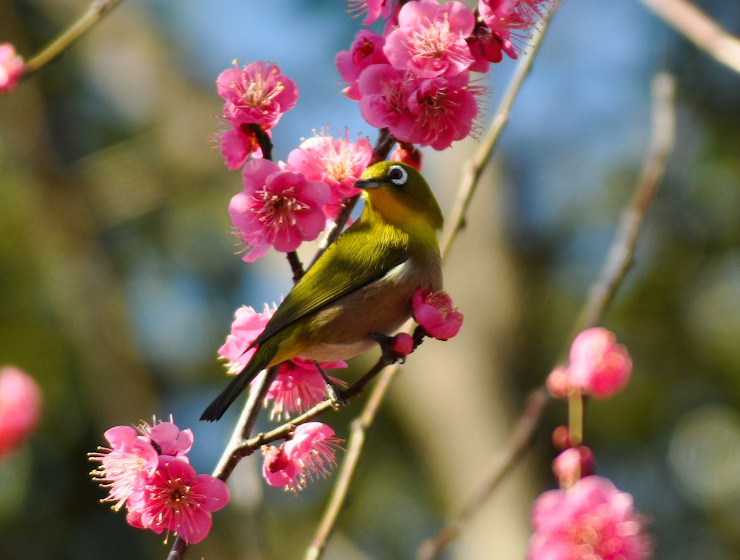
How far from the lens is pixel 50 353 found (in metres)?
8.04

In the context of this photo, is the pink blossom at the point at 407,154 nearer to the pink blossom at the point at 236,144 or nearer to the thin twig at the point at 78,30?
the pink blossom at the point at 236,144

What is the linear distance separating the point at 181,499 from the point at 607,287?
3.31 feet

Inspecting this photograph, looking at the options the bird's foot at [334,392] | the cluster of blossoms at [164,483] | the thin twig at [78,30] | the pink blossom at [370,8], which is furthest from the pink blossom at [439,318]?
the thin twig at [78,30]

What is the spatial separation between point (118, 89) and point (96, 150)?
940mm

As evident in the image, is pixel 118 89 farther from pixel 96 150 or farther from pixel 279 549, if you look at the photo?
pixel 279 549

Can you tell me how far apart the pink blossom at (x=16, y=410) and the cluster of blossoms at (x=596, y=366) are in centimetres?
157

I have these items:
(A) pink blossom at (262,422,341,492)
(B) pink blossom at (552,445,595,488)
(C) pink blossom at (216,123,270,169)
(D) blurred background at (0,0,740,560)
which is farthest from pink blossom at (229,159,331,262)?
(D) blurred background at (0,0,740,560)

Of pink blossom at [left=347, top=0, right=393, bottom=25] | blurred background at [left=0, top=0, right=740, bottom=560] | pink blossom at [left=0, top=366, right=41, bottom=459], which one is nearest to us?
pink blossom at [left=347, top=0, right=393, bottom=25]

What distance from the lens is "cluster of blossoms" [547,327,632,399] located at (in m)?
1.84

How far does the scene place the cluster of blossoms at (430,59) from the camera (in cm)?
130

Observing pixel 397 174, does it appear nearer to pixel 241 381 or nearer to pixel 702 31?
pixel 241 381

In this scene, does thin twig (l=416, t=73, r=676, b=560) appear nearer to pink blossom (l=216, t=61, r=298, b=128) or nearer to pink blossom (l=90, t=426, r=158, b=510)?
pink blossom (l=90, t=426, r=158, b=510)

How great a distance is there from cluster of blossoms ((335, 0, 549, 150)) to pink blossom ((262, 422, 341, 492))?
19.5 inches

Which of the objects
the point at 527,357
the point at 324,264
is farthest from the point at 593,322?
the point at 527,357
